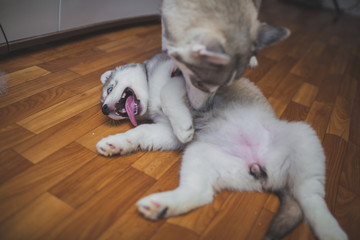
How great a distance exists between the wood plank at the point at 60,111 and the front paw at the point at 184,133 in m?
0.83

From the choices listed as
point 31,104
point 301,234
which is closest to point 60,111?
point 31,104

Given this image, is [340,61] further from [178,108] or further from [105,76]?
[105,76]

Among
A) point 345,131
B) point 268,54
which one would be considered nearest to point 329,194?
point 345,131

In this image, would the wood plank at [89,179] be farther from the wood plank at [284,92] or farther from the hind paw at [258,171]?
the wood plank at [284,92]

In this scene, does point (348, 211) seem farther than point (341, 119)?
No

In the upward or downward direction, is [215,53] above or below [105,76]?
above

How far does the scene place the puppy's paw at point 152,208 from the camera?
1374 mm

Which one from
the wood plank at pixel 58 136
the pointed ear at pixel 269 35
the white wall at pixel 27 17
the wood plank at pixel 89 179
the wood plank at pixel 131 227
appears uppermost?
the pointed ear at pixel 269 35

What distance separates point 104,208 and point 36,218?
315 mm

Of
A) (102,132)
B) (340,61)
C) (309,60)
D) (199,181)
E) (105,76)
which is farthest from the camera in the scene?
(340,61)

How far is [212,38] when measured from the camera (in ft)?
4.69

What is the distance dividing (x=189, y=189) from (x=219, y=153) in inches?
13.5

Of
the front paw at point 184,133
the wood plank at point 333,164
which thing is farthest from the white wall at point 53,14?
the wood plank at point 333,164

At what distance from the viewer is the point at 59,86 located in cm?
233
